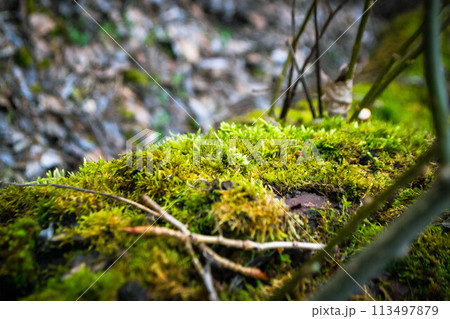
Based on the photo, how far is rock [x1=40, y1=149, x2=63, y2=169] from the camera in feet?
8.77

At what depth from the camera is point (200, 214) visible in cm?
100

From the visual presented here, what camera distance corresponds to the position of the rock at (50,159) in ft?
8.77

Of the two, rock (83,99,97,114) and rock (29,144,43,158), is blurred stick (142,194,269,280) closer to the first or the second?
rock (29,144,43,158)

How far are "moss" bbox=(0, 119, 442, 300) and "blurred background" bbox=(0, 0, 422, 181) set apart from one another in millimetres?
1041

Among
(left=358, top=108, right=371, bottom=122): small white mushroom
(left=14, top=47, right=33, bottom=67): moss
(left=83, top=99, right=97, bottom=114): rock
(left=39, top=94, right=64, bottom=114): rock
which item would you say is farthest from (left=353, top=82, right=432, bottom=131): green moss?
(left=14, top=47, right=33, bottom=67): moss

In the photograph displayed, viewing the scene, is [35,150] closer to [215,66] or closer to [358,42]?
[215,66]

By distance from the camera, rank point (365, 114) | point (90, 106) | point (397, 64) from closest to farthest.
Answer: point (397, 64) < point (365, 114) < point (90, 106)

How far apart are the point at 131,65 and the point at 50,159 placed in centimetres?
176

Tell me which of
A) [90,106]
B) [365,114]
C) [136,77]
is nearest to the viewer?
[365,114]

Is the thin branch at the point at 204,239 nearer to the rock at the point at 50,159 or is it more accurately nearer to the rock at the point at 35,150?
the rock at the point at 50,159

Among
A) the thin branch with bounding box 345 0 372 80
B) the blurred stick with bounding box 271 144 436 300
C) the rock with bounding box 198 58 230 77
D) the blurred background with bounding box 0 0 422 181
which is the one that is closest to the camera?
the blurred stick with bounding box 271 144 436 300

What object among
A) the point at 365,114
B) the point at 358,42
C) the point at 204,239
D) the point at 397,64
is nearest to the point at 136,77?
the point at 358,42
